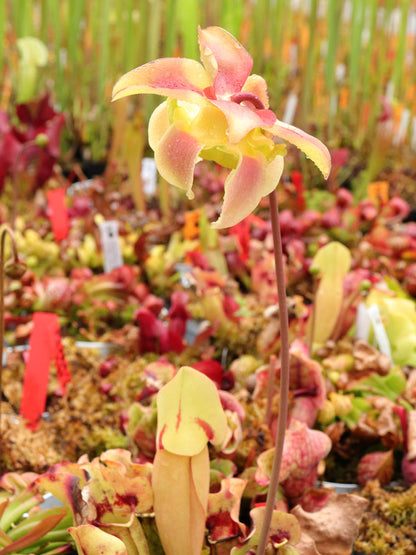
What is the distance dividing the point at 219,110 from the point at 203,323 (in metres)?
0.88

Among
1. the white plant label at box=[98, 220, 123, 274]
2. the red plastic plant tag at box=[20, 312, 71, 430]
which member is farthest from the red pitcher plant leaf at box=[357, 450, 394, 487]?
the white plant label at box=[98, 220, 123, 274]

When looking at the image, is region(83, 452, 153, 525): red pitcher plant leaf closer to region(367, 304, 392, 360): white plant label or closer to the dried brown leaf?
the dried brown leaf

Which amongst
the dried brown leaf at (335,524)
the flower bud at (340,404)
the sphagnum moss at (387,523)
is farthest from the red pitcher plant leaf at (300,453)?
the flower bud at (340,404)

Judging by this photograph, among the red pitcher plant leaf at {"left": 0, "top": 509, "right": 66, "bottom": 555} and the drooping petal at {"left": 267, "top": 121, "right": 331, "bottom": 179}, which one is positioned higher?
the drooping petal at {"left": 267, "top": 121, "right": 331, "bottom": 179}

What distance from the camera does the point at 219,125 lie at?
18.8 inches

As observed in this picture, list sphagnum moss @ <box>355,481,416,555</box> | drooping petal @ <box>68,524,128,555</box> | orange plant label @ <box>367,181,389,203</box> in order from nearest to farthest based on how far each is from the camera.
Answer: drooping petal @ <box>68,524,128,555</box>, sphagnum moss @ <box>355,481,416,555</box>, orange plant label @ <box>367,181,389,203</box>

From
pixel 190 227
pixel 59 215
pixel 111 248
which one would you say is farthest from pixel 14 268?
pixel 190 227

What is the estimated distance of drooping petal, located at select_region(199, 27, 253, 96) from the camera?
19.5 inches

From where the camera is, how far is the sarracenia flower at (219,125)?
0.46 metres

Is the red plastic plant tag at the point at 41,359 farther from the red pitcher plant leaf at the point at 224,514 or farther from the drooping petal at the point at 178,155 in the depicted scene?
the drooping petal at the point at 178,155

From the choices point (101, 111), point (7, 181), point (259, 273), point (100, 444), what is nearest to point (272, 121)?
point (100, 444)

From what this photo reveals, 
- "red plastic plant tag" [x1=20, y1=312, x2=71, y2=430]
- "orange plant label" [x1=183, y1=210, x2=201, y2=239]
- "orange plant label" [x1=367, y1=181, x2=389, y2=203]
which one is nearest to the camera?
"red plastic plant tag" [x1=20, y1=312, x2=71, y2=430]

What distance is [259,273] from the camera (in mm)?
1516

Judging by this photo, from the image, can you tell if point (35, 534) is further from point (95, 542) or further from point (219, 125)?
point (219, 125)
